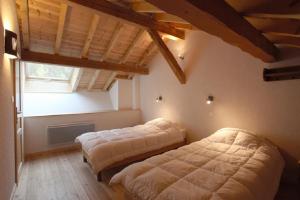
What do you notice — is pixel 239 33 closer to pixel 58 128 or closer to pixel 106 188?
pixel 106 188

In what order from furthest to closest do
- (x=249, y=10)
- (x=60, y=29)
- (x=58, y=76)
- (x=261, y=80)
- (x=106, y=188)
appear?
(x=58, y=76)
(x=60, y=29)
(x=261, y=80)
(x=106, y=188)
(x=249, y=10)

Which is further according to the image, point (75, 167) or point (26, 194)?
point (75, 167)

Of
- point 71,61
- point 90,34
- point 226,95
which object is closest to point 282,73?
point 226,95

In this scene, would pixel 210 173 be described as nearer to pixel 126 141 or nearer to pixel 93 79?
pixel 126 141

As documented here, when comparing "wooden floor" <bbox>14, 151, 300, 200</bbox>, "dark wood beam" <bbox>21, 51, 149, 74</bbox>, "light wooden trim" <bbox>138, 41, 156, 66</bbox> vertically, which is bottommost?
"wooden floor" <bbox>14, 151, 300, 200</bbox>

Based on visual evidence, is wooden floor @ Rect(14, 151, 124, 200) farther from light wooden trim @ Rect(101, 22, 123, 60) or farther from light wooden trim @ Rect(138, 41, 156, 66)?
light wooden trim @ Rect(138, 41, 156, 66)

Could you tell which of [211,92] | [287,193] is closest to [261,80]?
[211,92]

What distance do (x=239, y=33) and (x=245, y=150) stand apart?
172cm

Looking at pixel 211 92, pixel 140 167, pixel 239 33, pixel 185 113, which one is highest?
pixel 239 33

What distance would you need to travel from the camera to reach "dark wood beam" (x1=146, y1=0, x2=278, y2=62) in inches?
45.8

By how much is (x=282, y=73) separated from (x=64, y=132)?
4618 mm

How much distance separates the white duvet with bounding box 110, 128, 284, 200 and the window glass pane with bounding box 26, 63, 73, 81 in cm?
422

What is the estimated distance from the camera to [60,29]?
11.0 ft

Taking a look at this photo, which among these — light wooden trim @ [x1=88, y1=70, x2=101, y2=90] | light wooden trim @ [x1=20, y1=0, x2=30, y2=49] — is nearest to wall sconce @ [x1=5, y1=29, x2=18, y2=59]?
light wooden trim @ [x1=20, y1=0, x2=30, y2=49]
